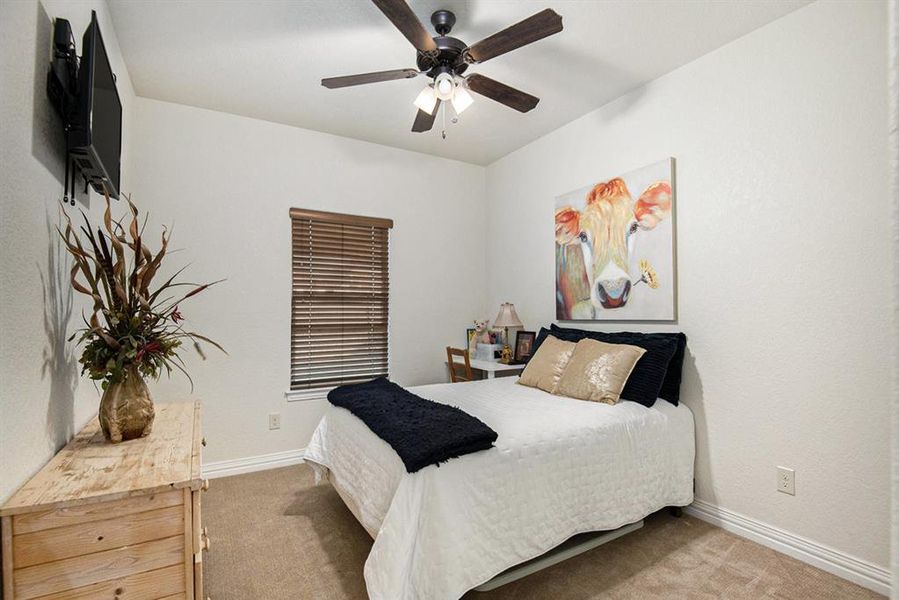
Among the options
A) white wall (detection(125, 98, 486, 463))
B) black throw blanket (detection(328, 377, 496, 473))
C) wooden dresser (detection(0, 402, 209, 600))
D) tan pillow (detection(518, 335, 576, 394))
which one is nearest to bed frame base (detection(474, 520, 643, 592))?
black throw blanket (detection(328, 377, 496, 473))

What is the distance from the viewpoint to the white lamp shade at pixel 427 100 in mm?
2377

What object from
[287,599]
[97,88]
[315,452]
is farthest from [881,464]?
[97,88]

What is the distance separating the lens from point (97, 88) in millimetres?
1620

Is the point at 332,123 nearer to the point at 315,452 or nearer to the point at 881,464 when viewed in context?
the point at 315,452

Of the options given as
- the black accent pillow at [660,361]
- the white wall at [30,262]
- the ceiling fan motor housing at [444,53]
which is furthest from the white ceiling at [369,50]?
the black accent pillow at [660,361]

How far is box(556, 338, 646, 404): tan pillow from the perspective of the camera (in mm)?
2504

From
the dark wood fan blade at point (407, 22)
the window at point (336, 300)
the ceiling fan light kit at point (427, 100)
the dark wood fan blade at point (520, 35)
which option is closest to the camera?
the dark wood fan blade at point (407, 22)

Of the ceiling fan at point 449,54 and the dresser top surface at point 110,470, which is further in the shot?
the ceiling fan at point 449,54

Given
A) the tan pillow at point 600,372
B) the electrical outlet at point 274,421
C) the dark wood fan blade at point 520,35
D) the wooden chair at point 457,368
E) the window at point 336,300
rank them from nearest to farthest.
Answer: the dark wood fan blade at point 520,35, the tan pillow at point 600,372, the electrical outlet at point 274,421, the window at point 336,300, the wooden chair at point 457,368

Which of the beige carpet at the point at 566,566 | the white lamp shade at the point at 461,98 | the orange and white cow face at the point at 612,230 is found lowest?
the beige carpet at the point at 566,566

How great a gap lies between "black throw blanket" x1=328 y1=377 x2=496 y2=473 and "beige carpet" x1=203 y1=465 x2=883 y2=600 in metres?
0.69

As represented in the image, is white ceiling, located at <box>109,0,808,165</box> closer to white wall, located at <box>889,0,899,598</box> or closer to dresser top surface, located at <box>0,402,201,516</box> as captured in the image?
dresser top surface, located at <box>0,402,201,516</box>

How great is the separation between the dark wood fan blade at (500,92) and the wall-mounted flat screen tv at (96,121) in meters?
1.63

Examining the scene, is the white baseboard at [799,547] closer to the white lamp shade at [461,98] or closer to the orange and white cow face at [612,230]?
the orange and white cow face at [612,230]
